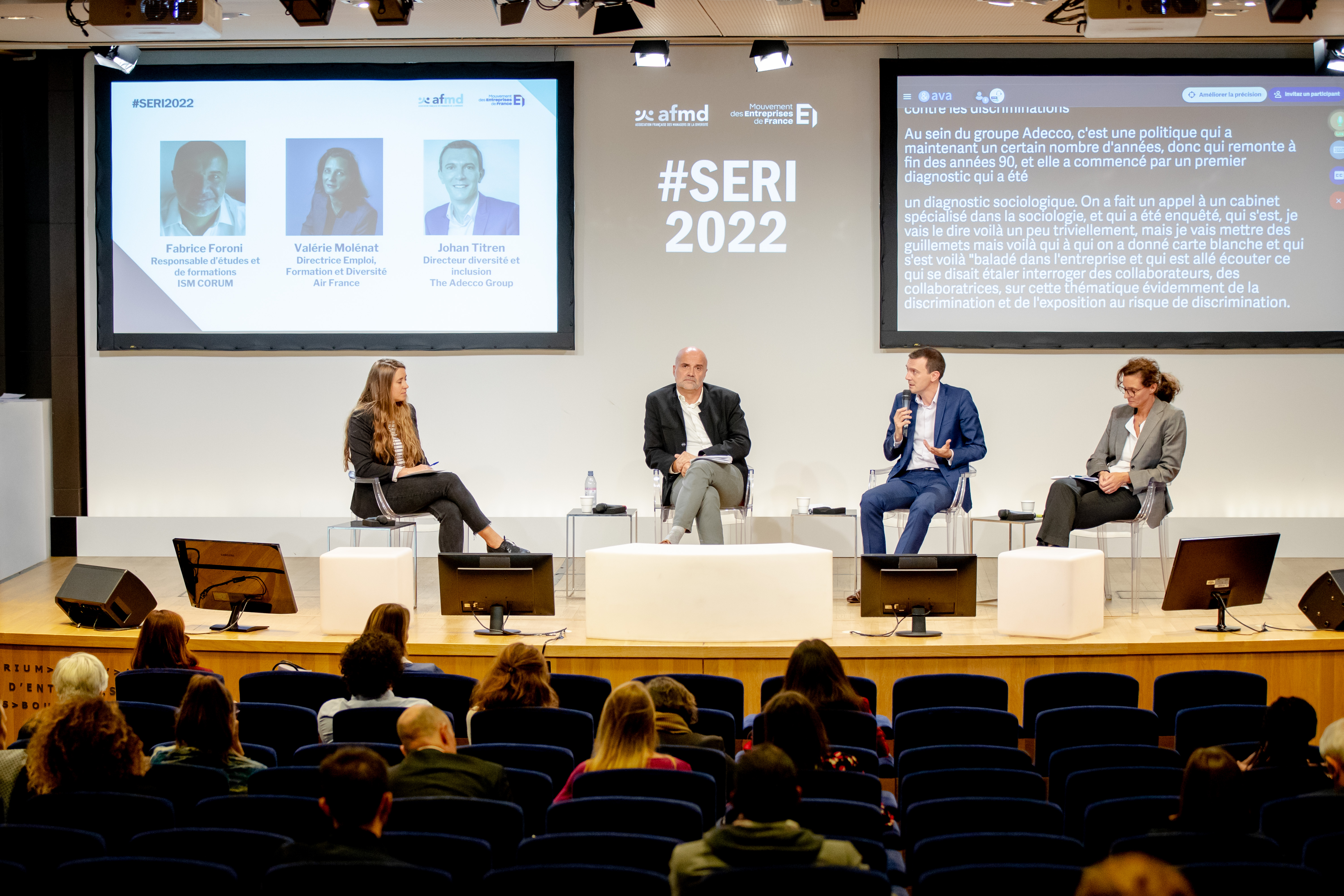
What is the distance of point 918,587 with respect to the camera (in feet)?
16.1

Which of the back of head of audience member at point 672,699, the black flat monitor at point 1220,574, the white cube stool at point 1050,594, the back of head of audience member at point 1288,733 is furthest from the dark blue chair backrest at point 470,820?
the black flat monitor at point 1220,574

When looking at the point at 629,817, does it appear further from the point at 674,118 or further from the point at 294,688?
the point at 674,118

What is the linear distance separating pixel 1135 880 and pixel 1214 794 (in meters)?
0.76

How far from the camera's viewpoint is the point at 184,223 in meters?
7.61

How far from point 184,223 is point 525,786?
19.4 feet

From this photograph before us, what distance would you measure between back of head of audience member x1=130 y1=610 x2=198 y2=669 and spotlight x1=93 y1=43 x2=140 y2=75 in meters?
4.30

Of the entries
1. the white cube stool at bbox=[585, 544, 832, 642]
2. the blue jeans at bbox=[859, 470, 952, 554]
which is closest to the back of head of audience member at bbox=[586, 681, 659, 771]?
the white cube stool at bbox=[585, 544, 832, 642]

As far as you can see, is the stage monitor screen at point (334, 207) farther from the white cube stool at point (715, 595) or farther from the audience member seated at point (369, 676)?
the audience member seated at point (369, 676)

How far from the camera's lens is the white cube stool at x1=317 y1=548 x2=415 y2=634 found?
503 centimetres

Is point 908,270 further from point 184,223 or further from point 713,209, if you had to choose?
point 184,223

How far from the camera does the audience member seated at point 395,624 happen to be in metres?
4.00

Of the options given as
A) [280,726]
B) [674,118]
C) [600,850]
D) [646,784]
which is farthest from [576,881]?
[674,118]

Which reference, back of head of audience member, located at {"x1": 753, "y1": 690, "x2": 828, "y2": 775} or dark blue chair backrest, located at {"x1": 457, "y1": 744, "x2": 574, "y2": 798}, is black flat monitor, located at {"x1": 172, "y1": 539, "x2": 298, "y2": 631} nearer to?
dark blue chair backrest, located at {"x1": 457, "y1": 744, "x2": 574, "y2": 798}

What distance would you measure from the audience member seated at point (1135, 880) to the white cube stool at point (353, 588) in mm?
3732
